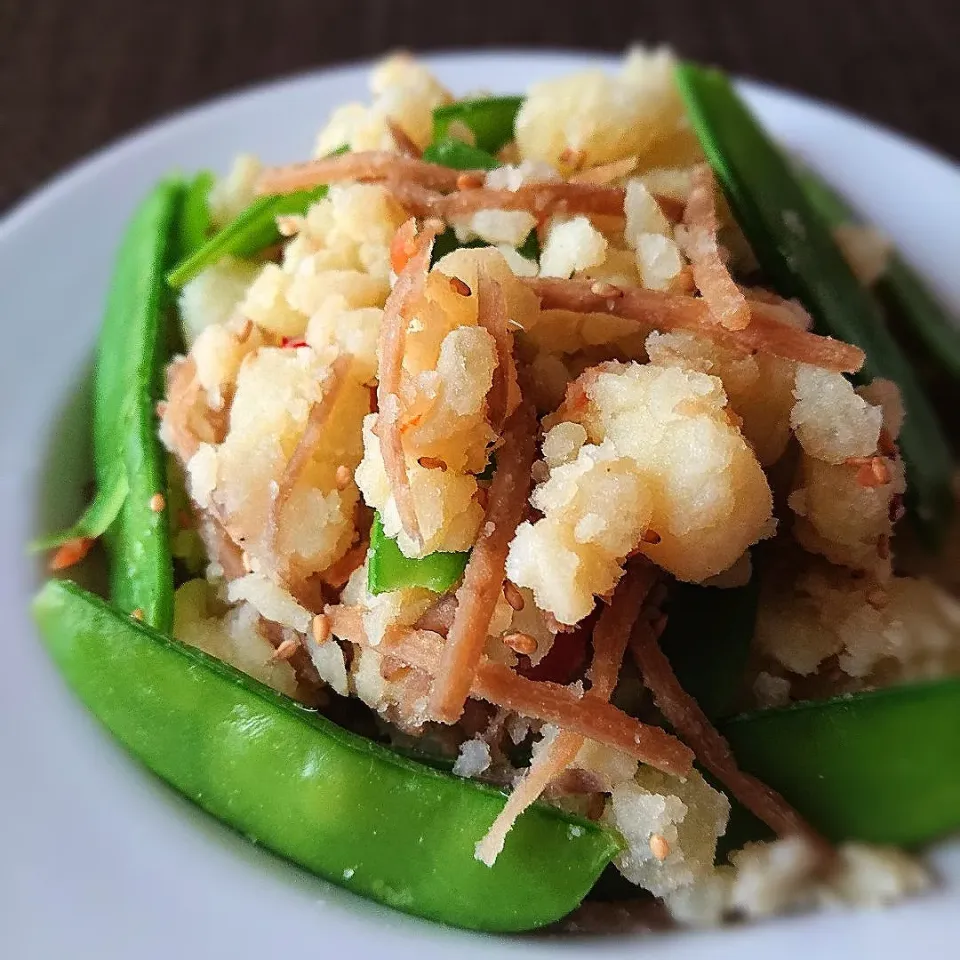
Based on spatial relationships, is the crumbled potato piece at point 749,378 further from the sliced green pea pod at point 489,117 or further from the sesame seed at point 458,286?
the sliced green pea pod at point 489,117

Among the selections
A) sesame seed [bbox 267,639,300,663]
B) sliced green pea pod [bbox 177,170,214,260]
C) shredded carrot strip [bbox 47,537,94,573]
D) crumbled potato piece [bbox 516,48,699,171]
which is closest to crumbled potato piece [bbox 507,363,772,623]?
sesame seed [bbox 267,639,300,663]

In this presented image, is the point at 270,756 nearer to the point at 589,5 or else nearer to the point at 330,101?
the point at 330,101

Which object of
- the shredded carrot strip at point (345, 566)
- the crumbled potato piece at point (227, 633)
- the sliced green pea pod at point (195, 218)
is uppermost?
the sliced green pea pod at point (195, 218)

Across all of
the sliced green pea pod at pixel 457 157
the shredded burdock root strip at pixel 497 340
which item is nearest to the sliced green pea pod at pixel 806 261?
the sliced green pea pod at pixel 457 157

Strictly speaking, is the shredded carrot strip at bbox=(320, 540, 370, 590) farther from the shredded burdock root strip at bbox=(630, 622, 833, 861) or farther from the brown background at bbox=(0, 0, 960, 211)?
the brown background at bbox=(0, 0, 960, 211)

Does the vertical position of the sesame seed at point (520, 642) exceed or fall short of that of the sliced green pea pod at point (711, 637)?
it exceeds it
